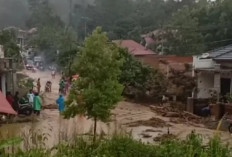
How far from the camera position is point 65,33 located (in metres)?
56.2

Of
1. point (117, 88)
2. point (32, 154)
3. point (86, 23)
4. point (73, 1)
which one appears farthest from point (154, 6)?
point (32, 154)

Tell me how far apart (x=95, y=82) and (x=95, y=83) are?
41 mm

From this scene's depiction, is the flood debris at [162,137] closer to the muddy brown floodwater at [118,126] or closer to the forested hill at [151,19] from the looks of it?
the muddy brown floodwater at [118,126]

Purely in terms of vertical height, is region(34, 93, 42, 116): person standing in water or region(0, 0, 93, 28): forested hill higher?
region(0, 0, 93, 28): forested hill

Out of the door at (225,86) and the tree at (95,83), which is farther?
the door at (225,86)

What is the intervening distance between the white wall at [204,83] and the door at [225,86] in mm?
1514

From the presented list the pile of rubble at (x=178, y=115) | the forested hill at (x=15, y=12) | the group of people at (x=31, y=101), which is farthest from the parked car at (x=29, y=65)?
the group of people at (x=31, y=101)

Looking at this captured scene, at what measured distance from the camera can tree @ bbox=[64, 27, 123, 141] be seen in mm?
13195

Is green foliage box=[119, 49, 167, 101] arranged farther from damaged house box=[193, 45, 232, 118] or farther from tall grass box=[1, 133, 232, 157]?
tall grass box=[1, 133, 232, 157]

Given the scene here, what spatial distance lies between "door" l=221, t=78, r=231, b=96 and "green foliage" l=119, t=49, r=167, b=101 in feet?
13.7

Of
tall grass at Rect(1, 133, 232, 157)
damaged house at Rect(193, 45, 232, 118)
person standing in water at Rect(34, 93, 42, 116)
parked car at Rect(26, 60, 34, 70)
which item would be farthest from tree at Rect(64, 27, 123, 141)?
parked car at Rect(26, 60, 34, 70)

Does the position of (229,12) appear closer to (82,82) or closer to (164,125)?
(164,125)

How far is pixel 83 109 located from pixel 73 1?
285 feet

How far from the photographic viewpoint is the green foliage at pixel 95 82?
13.2 m
